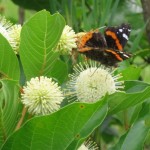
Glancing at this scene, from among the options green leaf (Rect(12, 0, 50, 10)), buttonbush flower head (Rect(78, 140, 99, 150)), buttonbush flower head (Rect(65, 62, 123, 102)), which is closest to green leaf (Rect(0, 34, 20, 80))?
buttonbush flower head (Rect(65, 62, 123, 102))

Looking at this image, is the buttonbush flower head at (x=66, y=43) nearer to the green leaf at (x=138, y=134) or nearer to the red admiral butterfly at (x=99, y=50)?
the red admiral butterfly at (x=99, y=50)

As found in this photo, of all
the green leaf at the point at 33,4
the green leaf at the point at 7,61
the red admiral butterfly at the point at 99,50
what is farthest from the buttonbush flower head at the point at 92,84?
the green leaf at the point at 33,4

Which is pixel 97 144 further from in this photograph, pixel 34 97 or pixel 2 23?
pixel 2 23

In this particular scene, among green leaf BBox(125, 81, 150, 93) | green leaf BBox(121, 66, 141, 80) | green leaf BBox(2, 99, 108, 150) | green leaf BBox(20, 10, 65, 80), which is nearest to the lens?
green leaf BBox(2, 99, 108, 150)

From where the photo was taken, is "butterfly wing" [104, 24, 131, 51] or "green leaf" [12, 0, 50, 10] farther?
"green leaf" [12, 0, 50, 10]

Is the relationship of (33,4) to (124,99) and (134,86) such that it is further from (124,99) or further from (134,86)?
(124,99)

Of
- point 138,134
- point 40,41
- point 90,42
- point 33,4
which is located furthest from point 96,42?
point 33,4

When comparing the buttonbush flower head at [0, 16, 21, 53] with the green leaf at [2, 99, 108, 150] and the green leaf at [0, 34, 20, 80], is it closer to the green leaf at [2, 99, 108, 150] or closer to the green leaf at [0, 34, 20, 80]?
the green leaf at [0, 34, 20, 80]
